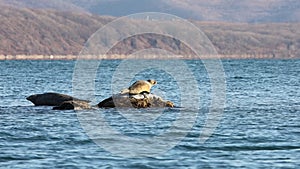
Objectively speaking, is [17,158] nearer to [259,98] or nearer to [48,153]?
[48,153]

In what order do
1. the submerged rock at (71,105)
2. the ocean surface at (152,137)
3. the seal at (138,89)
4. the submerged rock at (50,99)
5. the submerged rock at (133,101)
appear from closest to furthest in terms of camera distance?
the ocean surface at (152,137) → the submerged rock at (71,105) → the submerged rock at (133,101) → the seal at (138,89) → the submerged rock at (50,99)

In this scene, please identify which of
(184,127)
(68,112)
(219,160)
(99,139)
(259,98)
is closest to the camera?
(219,160)

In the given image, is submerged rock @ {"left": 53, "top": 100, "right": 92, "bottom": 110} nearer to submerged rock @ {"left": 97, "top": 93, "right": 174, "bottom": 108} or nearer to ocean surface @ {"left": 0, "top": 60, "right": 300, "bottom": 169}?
ocean surface @ {"left": 0, "top": 60, "right": 300, "bottom": 169}

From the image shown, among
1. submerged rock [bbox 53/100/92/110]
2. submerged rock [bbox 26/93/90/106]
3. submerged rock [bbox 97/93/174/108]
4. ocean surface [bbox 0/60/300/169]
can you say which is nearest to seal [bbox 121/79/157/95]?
submerged rock [bbox 97/93/174/108]

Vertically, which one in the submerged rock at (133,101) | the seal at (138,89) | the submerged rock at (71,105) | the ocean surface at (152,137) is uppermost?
the seal at (138,89)

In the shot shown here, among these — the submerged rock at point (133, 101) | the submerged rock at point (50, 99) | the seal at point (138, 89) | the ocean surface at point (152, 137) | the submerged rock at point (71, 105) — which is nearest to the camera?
the ocean surface at point (152, 137)

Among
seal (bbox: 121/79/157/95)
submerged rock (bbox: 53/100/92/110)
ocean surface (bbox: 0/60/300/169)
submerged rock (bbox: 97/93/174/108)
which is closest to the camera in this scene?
ocean surface (bbox: 0/60/300/169)

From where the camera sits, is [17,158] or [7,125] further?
[7,125]

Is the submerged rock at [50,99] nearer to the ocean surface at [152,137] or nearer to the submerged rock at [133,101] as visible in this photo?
the ocean surface at [152,137]

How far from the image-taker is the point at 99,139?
28.8 metres

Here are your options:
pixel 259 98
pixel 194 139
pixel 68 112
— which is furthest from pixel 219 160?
pixel 259 98

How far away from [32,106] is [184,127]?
44.1 ft

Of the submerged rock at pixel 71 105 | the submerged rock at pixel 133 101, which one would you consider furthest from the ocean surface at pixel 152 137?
the submerged rock at pixel 133 101

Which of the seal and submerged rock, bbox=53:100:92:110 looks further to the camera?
the seal
